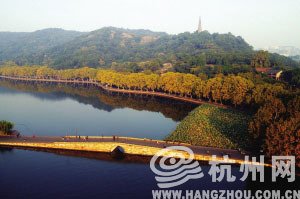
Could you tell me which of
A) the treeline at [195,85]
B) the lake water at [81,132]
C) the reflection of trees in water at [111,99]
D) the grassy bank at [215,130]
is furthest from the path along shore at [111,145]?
the treeline at [195,85]

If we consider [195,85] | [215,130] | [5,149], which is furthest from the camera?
[195,85]

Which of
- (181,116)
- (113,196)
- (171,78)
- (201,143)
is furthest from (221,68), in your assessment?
(113,196)

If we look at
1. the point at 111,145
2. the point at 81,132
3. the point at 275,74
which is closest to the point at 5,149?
the point at 81,132

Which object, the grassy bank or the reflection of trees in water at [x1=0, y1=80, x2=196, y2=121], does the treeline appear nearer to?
the reflection of trees in water at [x1=0, y1=80, x2=196, y2=121]

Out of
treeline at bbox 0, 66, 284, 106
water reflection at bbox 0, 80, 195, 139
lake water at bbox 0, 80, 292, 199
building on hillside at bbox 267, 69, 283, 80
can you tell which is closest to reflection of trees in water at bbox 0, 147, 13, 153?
lake water at bbox 0, 80, 292, 199

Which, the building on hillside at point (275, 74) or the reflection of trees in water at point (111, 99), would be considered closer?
the reflection of trees in water at point (111, 99)

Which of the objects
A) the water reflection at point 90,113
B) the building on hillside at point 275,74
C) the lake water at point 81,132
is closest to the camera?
the lake water at point 81,132

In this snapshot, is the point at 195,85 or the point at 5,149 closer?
the point at 5,149

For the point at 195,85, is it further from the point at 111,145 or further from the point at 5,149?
the point at 5,149

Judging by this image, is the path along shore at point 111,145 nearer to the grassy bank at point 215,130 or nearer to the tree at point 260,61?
the grassy bank at point 215,130
